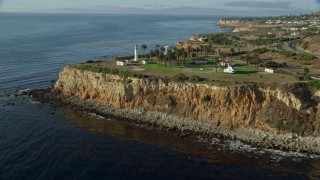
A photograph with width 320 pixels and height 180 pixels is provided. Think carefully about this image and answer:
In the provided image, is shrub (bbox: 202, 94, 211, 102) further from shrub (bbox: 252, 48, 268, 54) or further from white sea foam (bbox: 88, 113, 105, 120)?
shrub (bbox: 252, 48, 268, 54)

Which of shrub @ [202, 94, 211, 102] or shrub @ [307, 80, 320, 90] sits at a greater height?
shrub @ [307, 80, 320, 90]

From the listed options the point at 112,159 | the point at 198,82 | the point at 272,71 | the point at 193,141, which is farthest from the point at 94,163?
the point at 272,71

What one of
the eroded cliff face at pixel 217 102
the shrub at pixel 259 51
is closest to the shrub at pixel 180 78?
the eroded cliff face at pixel 217 102

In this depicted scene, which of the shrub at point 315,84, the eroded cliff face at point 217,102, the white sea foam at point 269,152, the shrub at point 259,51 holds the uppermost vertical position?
the shrub at point 259,51

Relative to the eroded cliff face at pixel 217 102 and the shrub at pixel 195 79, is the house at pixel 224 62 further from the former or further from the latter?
the eroded cliff face at pixel 217 102

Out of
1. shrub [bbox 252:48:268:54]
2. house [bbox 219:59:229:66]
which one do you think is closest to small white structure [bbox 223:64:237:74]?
house [bbox 219:59:229:66]

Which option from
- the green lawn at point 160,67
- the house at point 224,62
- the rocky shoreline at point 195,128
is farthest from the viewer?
the house at point 224,62
